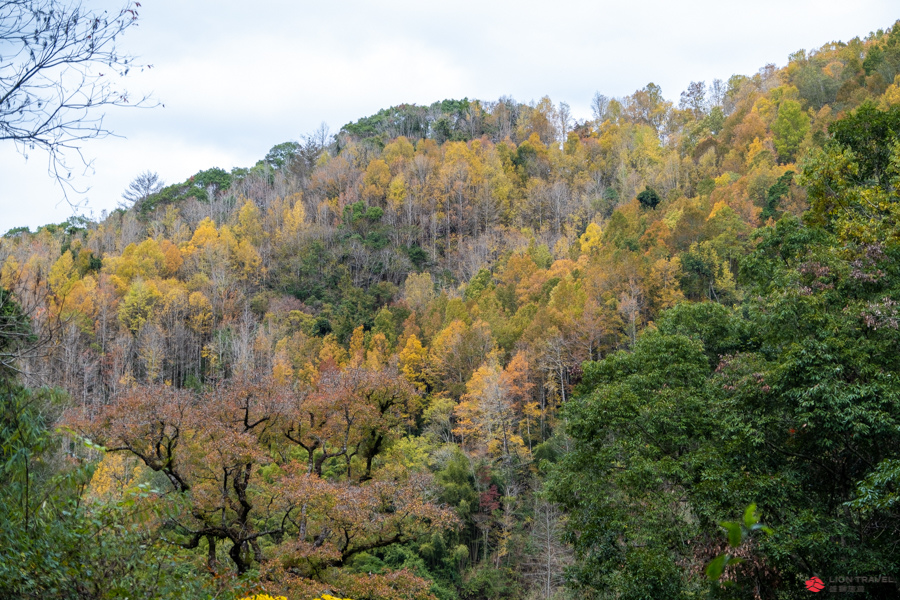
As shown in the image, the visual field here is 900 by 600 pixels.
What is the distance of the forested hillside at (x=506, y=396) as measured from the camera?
6.96m

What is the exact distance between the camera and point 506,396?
93.7 feet

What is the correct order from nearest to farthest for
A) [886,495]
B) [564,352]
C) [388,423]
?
[886,495] → [388,423] → [564,352]

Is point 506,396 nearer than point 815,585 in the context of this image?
No

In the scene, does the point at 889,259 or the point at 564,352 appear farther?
the point at 564,352

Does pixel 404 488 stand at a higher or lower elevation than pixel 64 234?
lower

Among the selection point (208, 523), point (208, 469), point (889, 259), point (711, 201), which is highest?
point (711, 201)

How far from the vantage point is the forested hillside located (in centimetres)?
696

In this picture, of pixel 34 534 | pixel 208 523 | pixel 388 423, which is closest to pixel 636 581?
pixel 388 423

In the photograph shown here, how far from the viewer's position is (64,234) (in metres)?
62.8

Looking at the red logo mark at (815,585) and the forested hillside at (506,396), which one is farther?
the forested hillside at (506,396)

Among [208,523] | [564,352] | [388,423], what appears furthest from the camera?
[564,352]

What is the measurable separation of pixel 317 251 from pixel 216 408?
4525 cm

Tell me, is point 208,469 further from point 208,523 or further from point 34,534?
point 34,534

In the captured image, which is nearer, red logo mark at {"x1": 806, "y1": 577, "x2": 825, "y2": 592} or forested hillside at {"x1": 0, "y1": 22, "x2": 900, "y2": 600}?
red logo mark at {"x1": 806, "y1": 577, "x2": 825, "y2": 592}
